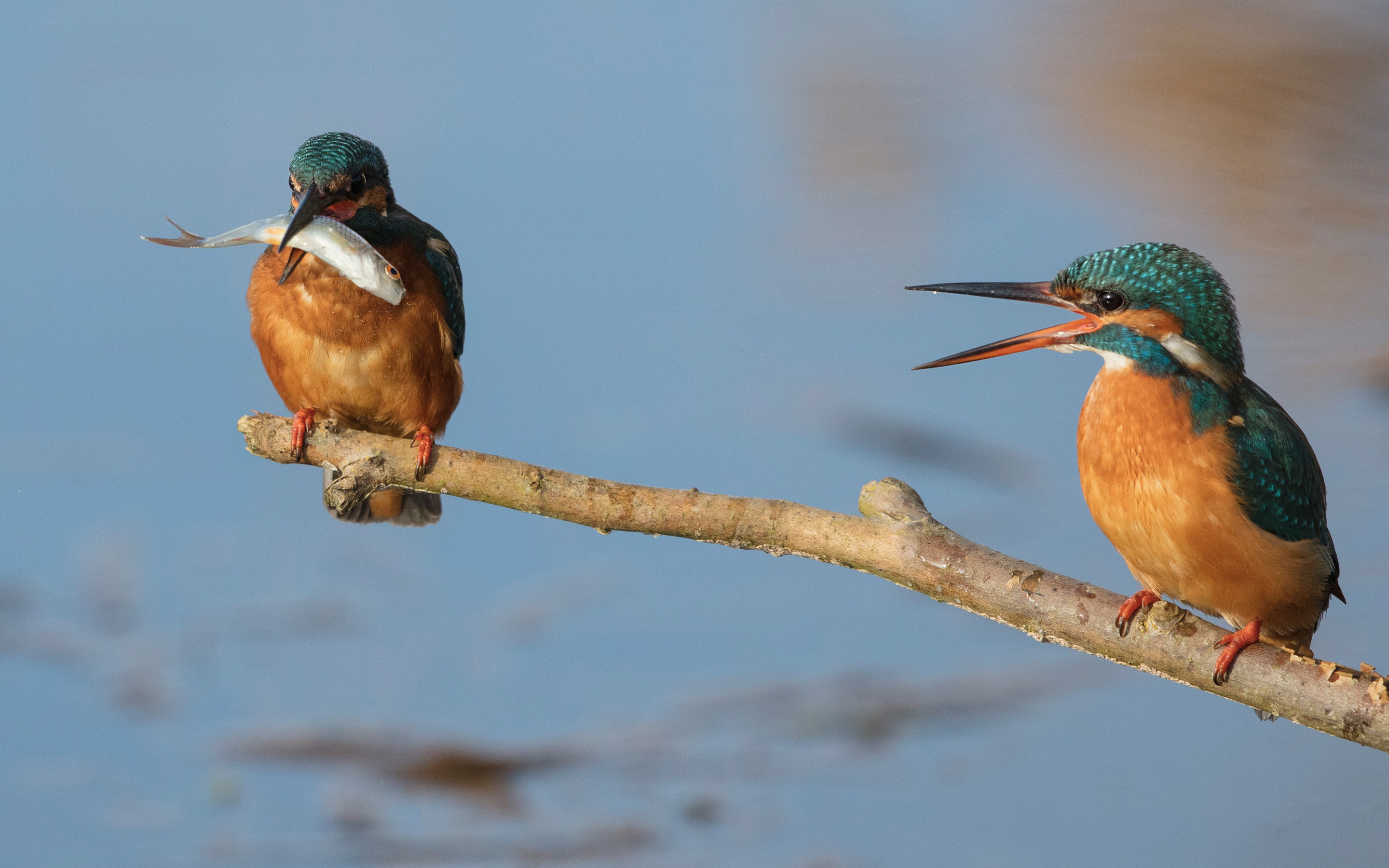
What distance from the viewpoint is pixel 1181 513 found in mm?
2236

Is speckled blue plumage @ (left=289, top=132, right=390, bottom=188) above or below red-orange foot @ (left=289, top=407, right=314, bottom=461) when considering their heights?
above

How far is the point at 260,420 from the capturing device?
2.39 m

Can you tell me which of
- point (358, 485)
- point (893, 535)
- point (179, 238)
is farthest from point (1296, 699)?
point (179, 238)

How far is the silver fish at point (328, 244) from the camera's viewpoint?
229 cm

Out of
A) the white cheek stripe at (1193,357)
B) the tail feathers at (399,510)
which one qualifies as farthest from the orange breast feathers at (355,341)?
the white cheek stripe at (1193,357)

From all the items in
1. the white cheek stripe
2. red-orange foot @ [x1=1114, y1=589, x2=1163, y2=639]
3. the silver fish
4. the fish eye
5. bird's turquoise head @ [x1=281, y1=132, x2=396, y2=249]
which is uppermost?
bird's turquoise head @ [x1=281, y1=132, x2=396, y2=249]

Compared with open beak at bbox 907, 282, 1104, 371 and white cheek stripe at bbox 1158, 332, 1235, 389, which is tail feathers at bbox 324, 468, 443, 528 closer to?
open beak at bbox 907, 282, 1104, 371

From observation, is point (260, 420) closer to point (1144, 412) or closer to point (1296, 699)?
point (1144, 412)

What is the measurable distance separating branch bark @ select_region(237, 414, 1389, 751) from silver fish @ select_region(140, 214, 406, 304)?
44 centimetres

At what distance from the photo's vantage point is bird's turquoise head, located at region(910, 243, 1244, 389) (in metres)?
2.25

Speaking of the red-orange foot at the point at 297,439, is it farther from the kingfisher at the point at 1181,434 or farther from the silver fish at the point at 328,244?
the kingfisher at the point at 1181,434

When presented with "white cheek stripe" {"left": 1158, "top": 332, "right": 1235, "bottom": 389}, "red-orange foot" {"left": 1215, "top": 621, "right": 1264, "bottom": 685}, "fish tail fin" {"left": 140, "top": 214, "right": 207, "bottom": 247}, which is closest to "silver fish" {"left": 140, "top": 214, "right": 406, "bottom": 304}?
"fish tail fin" {"left": 140, "top": 214, "right": 207, "bottom": 247}

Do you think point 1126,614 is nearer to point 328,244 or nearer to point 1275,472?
point 1275,472

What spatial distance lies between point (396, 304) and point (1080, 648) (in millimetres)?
1575
